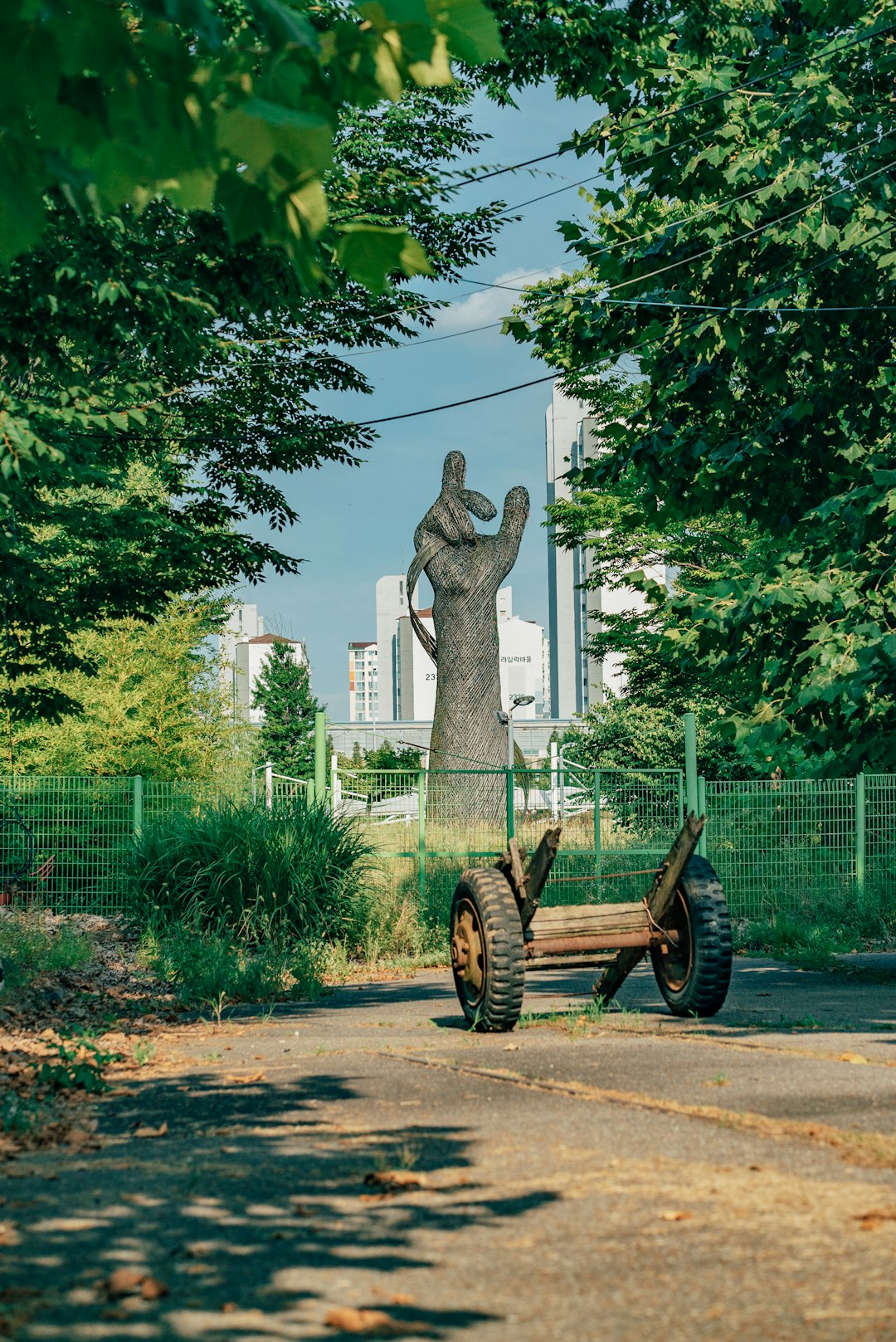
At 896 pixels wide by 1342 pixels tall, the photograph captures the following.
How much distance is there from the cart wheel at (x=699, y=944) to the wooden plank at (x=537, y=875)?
86cm

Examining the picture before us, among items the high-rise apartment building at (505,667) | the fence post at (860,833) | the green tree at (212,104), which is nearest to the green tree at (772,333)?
the fence post at (860,833)

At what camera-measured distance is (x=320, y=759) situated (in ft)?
49.1

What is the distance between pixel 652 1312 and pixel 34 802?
14210 millimetres

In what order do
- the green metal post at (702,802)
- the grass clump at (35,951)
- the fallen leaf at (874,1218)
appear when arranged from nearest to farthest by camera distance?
the fallen leaf at (874,1218) < the grass clump at (35,951) < the green metal post at (702,802)

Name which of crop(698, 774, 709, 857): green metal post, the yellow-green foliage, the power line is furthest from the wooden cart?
the yellow-green foliage

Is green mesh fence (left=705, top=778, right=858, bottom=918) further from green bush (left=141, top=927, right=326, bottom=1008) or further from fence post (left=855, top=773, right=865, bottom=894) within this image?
green bush (left=141, top=927, right=326, bottom=1008)

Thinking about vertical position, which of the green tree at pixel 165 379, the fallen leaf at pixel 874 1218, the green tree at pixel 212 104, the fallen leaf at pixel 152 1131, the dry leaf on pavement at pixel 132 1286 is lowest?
the fallen leaf at pixel 152 1131

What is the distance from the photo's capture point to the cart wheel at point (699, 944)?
7.92 metres

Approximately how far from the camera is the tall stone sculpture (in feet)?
78.3

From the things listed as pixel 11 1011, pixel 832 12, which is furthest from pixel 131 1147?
pixel 832 12

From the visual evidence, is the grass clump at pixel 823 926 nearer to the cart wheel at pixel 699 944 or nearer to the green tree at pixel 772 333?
the green tree at pixel 772 333

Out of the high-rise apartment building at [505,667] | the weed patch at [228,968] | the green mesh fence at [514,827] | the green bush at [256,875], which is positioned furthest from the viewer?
the high-rise apartment building at [505,667]

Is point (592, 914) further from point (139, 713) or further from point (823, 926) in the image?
point (139, 713)

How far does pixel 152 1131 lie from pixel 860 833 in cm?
1376
